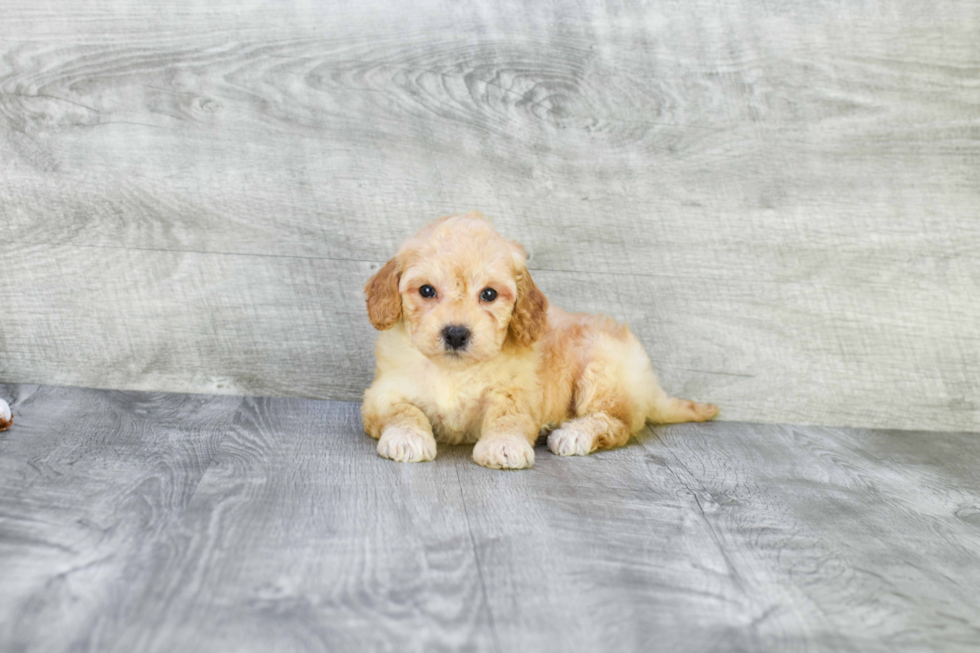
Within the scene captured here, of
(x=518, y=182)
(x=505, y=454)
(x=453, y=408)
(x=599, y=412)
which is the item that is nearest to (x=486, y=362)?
(x=453, y=408)

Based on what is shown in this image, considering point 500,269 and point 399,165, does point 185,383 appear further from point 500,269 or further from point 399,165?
point 500,269

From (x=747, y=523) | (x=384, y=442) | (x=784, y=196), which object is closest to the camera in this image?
(x=747, y=523)

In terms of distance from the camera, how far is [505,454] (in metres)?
2.16

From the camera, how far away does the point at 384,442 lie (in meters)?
2.19

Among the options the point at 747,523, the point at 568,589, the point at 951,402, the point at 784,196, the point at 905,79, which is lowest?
the point at 951,402

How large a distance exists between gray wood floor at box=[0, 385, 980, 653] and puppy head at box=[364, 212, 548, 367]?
0.34 m

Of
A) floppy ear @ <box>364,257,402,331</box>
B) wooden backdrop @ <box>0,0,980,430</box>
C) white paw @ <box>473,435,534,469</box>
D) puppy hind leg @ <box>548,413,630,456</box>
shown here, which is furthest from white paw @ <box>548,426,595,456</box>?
wooden backdrop @ <box>0,0,980,430</box>

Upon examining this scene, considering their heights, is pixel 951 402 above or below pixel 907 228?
below

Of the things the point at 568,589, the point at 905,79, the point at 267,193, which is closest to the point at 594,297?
the point at 267,193

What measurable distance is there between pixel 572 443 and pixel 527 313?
0.41 meters

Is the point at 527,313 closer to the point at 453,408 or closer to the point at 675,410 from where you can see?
the point at 453,408

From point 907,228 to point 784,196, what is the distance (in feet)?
1.65

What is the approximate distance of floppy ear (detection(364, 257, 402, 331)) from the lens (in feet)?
7.43

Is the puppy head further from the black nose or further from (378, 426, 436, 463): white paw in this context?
(378, 426, 436, 463): white paw
